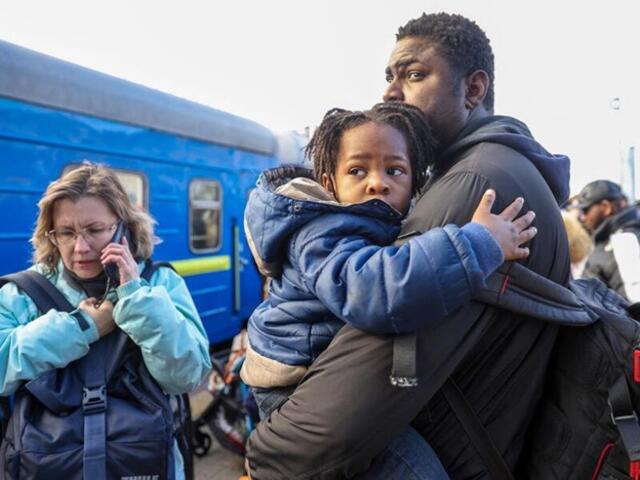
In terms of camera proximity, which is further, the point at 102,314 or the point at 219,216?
the point at 219,216

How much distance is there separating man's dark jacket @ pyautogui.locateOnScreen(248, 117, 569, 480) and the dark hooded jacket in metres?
0.05

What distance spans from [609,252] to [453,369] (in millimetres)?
3234

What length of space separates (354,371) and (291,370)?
0.21 m

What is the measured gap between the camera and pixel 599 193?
179 inches

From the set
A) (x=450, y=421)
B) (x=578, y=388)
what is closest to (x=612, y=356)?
(x=578, y=388)

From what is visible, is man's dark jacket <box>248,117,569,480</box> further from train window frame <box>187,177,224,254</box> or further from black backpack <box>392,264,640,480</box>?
train window frame <box>187,177,224,254</box>

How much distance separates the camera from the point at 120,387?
71.3 inches

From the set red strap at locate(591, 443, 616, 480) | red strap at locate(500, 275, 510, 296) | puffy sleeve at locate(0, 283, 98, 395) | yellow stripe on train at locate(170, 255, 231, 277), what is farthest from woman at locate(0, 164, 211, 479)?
yellow stripe on train at locate(170, 255, 231, 277)

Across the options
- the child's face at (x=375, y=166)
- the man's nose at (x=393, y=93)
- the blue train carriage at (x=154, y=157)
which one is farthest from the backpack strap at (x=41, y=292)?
the blue train carriage at (x=154, y=157)

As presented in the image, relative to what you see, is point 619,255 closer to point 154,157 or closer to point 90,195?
point 90,195

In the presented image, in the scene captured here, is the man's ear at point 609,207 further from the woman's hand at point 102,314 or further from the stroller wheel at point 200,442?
the woman's hand at point 102,314

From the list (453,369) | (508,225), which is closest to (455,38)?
(508,225)

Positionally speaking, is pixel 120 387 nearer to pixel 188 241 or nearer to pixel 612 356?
pixel 612 356

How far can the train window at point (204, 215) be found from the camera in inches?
220
